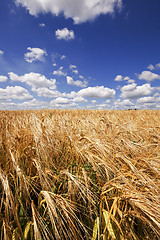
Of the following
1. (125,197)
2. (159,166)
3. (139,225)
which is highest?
(159,166)

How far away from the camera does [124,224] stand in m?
1.02

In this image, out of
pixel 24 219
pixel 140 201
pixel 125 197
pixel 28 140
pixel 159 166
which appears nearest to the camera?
pixel 140 201

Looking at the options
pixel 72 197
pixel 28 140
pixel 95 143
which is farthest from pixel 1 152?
pixel 95 143

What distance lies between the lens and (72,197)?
1162 millimetres

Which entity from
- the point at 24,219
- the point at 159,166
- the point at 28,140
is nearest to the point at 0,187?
the point at 24,219

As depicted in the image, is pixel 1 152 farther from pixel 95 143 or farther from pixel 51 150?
pixel 95 143

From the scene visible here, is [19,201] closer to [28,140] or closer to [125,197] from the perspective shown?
[28,140]

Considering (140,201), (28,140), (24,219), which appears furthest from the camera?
(28,140)

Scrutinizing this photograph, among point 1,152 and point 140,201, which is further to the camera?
point 1,152

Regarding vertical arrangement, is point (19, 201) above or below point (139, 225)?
above

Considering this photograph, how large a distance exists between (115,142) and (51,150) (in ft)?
2.98

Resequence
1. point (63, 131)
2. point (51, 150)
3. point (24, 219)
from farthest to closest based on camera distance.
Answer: point (63, 131) < point (51, 150) < point (24, 219)

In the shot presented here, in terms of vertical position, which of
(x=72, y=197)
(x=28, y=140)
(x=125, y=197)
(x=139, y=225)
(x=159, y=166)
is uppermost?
(x=28, y=140)

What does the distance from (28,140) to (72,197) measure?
2.93ft
